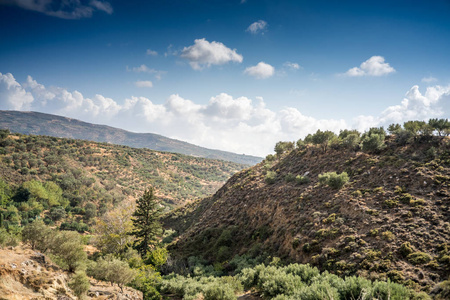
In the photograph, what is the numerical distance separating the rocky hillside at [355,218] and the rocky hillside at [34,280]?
11.5 meters

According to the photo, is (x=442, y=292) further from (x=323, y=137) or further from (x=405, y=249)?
(x=323, y=137)

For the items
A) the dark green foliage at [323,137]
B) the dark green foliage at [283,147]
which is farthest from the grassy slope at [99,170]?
the dark green foliage at [323,137]

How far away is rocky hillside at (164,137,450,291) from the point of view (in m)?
12.2

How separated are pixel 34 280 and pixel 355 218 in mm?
20787

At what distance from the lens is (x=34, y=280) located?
412 inches

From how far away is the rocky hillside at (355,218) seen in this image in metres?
12.2

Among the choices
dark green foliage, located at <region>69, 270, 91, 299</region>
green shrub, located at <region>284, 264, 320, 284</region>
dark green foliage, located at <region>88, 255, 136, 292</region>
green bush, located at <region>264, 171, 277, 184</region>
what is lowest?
dark green foliage, located at <region>88, 255, 136, 292</region>

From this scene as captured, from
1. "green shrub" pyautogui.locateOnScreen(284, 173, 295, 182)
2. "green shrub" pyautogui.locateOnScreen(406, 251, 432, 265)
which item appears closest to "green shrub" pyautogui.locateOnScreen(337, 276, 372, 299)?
"green shrub" pyautogui.locateOnScreen(406, 251, 432, 265)

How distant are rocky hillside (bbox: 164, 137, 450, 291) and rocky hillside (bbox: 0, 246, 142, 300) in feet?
37.7

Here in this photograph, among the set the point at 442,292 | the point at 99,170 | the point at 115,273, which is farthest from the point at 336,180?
the point at 99,170

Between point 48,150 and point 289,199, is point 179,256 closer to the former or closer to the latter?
point 289,199

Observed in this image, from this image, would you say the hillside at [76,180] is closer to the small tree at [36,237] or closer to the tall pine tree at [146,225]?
the tall pine tree at [146,225]

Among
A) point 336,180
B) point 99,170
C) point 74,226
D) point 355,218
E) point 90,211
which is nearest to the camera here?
point 355,218

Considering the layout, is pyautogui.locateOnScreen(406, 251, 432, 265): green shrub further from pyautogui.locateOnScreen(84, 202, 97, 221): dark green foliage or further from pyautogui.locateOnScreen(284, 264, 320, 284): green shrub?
pyautogui.locateOnScreen(84, 202, 97, 221): dark green foliage
